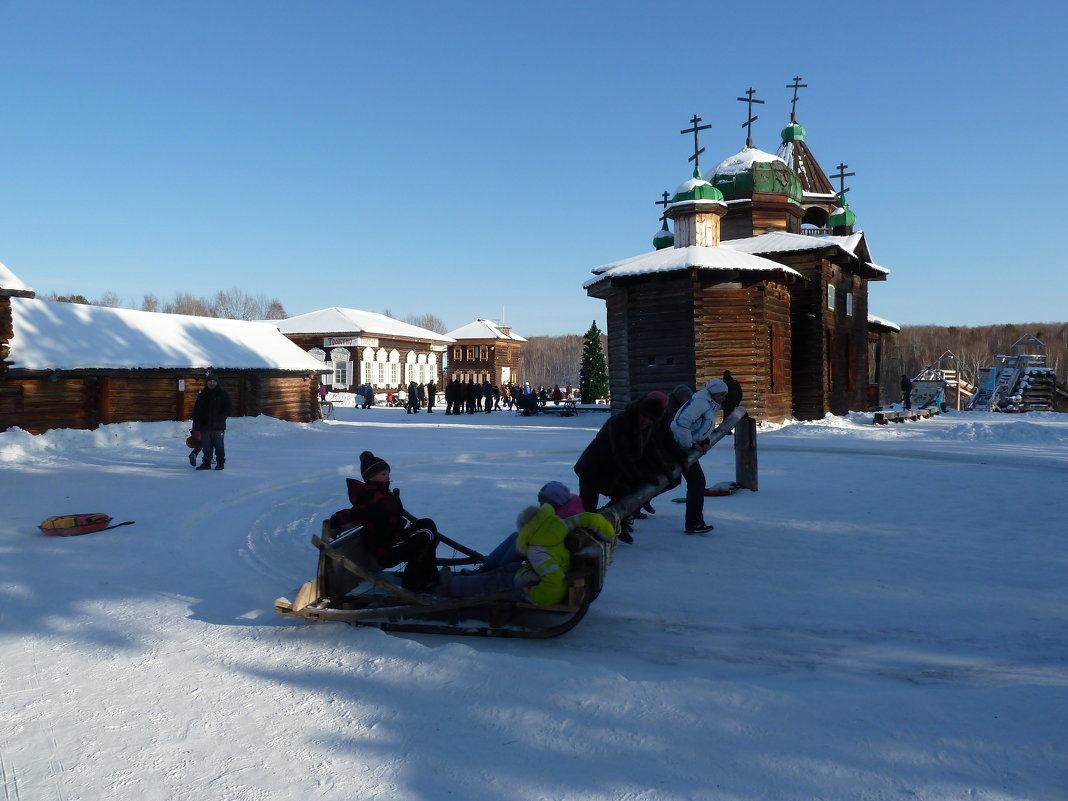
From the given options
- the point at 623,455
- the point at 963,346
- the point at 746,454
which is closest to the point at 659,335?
the point at 746,454

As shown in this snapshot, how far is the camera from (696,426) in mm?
8211

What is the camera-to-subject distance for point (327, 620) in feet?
16.2

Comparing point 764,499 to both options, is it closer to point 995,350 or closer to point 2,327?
point 2,327

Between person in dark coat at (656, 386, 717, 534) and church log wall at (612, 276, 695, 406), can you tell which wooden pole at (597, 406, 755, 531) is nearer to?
person in dark coat at (656, 386, 717, 534)

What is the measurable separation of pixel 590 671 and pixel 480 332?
5726 centimetres

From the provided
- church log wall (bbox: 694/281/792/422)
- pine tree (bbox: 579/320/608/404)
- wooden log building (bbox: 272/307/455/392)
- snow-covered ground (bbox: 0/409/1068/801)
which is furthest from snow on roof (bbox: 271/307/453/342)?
snow-covered ground (bbox: 0/409/1068/801)

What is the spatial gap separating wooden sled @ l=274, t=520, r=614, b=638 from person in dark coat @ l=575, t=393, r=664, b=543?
6.91 ft

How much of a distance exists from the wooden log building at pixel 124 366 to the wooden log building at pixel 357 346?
22.7m

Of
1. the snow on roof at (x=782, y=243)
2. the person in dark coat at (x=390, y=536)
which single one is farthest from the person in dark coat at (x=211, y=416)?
the snow on roof at (x=782, y=243)

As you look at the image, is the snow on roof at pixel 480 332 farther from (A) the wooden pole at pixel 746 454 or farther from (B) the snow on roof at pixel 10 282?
(A) the wooden pole at pixel 746 454

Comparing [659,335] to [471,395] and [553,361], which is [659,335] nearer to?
[471,395]

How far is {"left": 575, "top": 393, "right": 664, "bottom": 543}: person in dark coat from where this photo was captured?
7.08 m

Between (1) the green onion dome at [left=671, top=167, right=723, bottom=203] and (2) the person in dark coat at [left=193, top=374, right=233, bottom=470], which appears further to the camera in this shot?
(1) the green onion dome at [left=671, top=167, right=723, bottom=203]

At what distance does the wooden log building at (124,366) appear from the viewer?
1695 cm
